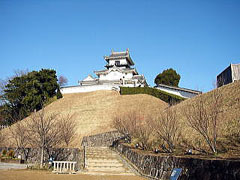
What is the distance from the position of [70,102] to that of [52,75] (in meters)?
7.66

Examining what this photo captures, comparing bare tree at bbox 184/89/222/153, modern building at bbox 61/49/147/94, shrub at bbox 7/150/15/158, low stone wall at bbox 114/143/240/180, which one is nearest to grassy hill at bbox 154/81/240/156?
bare tree at bbox 184/89/222/153

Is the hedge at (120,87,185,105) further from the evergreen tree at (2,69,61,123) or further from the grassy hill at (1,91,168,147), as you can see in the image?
the evergreen tree at (2,69,61,123)

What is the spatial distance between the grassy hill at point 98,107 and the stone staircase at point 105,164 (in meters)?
10.9

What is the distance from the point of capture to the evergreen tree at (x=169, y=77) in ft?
177

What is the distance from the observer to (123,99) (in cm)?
3769

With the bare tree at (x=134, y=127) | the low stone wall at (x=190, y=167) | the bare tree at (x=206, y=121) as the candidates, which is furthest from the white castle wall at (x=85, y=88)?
the low stone wall at (x=190, y=167)

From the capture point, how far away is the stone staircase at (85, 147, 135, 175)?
1067 cm

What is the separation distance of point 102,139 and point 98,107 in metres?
12.8

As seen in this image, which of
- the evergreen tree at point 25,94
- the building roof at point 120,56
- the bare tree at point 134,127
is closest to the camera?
the bare tree at point 134,127

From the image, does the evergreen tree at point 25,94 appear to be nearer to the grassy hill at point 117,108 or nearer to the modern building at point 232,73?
the grassy hill at point 117,108

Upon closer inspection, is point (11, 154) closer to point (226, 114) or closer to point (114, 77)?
point (226, 114)

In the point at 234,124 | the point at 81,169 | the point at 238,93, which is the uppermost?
the point at 238,93

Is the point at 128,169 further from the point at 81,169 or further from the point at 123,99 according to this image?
the point at 123,99

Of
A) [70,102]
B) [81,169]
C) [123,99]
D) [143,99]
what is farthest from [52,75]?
[81,169]
